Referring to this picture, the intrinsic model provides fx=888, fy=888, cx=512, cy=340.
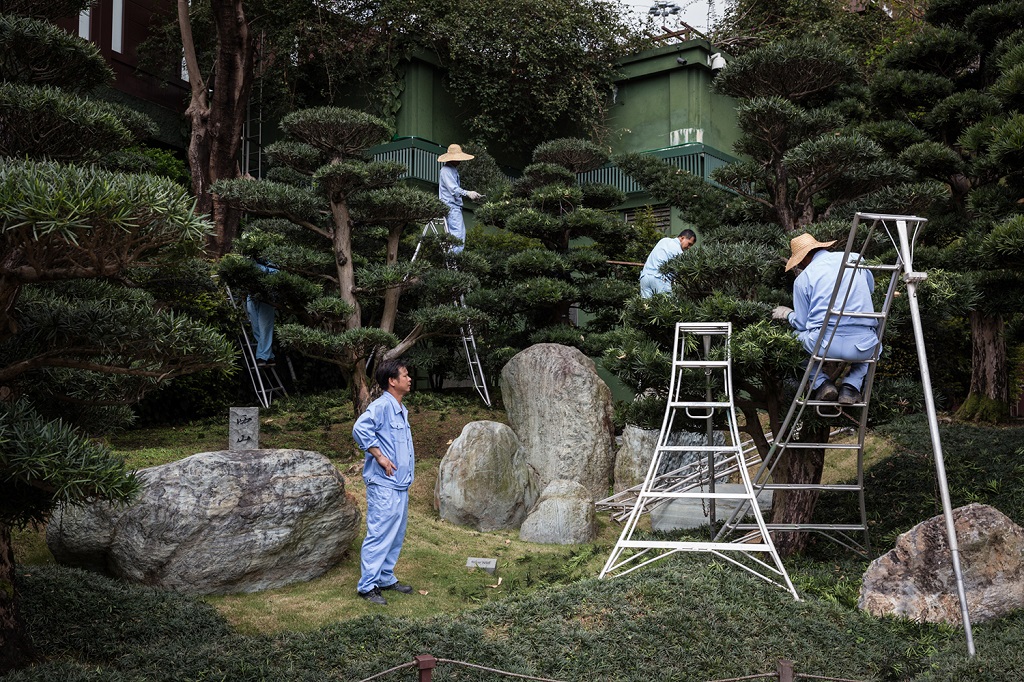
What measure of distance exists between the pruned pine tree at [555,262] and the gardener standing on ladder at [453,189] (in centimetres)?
35

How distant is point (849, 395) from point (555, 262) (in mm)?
6270

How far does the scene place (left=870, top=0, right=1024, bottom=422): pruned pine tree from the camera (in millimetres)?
8758

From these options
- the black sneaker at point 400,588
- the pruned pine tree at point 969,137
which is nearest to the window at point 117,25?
the pruned pine tree at point 969,137

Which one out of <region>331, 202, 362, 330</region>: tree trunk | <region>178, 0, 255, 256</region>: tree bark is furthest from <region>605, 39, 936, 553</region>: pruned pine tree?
<region>178, 0, 255, 256</region>: tree bark

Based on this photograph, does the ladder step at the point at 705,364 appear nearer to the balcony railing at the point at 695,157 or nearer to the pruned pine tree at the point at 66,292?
the pruned pine tree at the point at 66,292

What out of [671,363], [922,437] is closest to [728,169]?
[671,363]

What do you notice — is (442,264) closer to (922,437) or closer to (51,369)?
(922,437)

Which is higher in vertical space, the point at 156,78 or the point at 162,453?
the point at 156,78

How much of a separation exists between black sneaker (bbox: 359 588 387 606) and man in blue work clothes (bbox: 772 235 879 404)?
10.6 feet

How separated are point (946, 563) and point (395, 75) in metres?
14.0

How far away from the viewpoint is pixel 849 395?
19.2 feet

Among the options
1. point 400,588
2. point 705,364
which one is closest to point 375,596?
point 400,588

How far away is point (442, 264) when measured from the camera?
459 inches

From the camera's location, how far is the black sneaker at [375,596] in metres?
6.09
